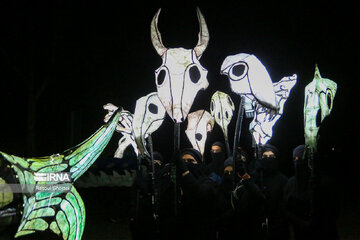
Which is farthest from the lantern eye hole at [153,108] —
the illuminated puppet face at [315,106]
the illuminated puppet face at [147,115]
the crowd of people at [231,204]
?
the illuminated puppet face at [315,106]

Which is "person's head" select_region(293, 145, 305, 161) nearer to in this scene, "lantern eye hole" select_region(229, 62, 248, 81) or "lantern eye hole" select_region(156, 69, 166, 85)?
"lantern eye hole" select_region(229, 62, 248, 81)

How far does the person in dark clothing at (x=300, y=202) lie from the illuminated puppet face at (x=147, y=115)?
7.53 ft

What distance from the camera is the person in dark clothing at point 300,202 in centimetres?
Result: 457

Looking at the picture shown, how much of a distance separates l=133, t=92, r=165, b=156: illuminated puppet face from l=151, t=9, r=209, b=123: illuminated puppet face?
1.09 metres

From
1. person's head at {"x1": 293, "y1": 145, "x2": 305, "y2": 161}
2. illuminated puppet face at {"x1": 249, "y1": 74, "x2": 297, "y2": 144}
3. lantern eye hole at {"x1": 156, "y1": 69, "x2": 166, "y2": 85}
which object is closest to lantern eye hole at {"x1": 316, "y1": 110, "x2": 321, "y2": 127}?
person's head at {"x1": 293, "y1": 145, "x2": 305, "y2": 161}

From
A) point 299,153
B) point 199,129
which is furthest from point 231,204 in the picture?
point 199,129

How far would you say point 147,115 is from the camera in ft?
21.3

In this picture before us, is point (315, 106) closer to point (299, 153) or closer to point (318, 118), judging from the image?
point (318, 118)

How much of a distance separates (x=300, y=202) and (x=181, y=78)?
80.8 inches

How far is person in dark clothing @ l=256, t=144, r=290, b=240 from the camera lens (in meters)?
5.44

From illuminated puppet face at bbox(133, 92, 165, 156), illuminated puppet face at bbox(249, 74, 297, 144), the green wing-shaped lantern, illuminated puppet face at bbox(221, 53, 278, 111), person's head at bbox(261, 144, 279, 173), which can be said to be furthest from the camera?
illuminated puppet face at bbox(249, 74, 297, 144)

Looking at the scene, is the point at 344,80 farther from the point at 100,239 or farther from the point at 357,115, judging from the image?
the point at 100,239

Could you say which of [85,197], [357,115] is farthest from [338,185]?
[357,115]

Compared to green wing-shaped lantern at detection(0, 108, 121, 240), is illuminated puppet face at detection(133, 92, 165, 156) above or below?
above
